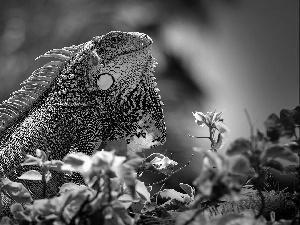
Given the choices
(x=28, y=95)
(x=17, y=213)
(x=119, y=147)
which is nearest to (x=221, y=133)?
(x=119, y=147)

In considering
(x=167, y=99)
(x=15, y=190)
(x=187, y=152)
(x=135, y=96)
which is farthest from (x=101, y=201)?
(x=167, y=99)

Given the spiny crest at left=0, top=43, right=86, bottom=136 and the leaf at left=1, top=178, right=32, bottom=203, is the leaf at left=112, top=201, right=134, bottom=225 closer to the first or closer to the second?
the leaf at left=1, top=178, right=32, bottom=203

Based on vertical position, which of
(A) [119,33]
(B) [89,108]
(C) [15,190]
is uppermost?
(A) [119,33]

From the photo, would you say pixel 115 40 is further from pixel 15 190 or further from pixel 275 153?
pixel 275 153

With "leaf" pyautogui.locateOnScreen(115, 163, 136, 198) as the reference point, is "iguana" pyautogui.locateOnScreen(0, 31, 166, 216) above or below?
above

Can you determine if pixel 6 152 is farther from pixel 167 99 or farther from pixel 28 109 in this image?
pixel 167 99

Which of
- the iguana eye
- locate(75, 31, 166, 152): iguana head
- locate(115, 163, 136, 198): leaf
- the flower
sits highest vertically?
the iguana eye

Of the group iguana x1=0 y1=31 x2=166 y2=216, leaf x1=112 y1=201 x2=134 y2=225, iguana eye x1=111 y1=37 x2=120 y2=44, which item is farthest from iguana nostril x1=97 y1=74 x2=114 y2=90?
leaf x1=112 y1=201 x2=134 y2=225
